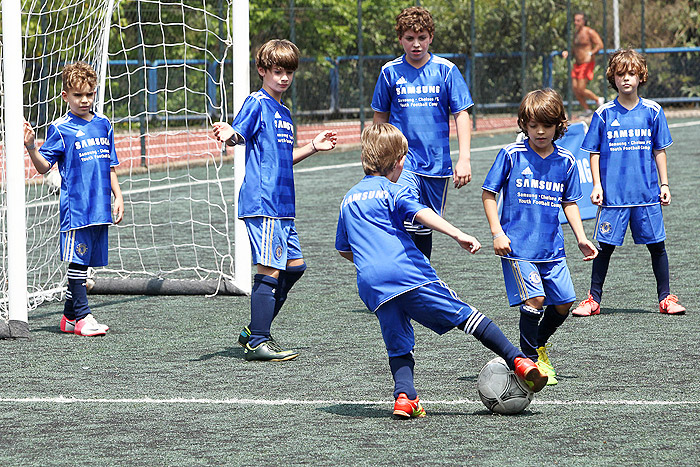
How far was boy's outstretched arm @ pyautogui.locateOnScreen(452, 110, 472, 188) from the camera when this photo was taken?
661 centimetres

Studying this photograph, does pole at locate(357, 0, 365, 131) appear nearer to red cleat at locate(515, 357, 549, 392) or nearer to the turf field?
the turf field

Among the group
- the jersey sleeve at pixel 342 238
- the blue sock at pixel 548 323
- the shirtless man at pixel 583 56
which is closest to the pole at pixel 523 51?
the shirtless man at pixel 583 56

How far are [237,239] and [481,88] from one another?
1499cm

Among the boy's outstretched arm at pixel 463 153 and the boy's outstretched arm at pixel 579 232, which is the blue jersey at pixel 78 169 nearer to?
the boy's outstretched arm at pixel 463 153

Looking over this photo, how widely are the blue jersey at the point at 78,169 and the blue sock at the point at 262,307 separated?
1.32m

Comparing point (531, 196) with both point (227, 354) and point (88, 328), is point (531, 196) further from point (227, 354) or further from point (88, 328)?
point (88, 328)

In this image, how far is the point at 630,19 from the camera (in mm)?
27891

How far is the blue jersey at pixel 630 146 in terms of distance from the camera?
7156 millimetres


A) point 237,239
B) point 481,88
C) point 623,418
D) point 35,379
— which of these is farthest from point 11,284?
point 481,88

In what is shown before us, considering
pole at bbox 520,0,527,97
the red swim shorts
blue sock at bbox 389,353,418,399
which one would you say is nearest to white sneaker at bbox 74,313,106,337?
blue sock at bbox 389,353,418,399

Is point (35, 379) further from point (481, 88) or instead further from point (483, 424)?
point (481, 88)

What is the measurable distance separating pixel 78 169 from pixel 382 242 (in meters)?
2.77

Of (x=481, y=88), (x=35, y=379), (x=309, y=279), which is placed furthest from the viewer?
(x=481, y=88)

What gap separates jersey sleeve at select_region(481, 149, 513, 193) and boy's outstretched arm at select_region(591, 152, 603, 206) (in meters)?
1.81
